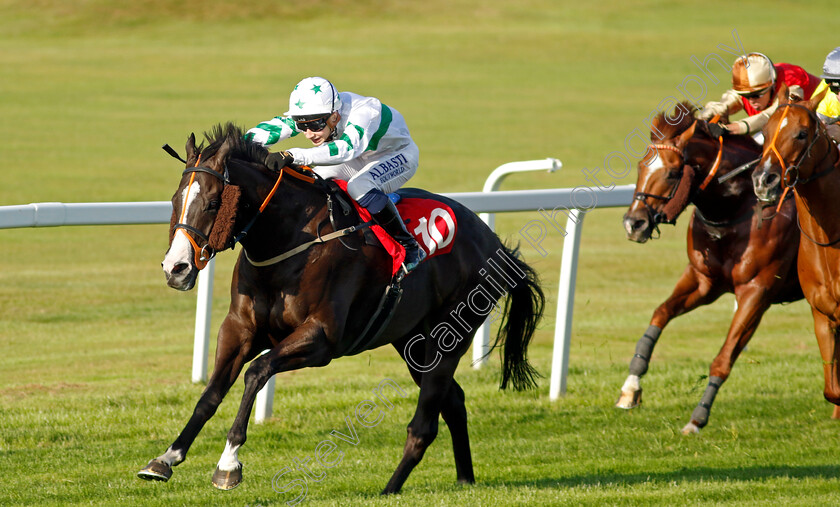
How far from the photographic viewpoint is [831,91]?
6109mm

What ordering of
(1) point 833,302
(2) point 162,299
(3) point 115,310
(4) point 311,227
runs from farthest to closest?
(2) point 162,299
(3) point 115,310
(1) point 833,302
(4) point 311,227

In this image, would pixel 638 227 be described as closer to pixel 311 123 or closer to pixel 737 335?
pixel 737 335

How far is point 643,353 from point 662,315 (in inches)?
11.5

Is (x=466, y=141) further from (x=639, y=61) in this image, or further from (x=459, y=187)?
(x=639, y=61)

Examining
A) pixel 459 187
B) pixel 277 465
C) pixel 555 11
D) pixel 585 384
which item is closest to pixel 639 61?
pixel 555 11

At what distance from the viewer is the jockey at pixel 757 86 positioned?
6555mm

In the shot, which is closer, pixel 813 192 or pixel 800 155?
pixel 800 155

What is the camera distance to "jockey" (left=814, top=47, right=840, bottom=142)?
233 inches

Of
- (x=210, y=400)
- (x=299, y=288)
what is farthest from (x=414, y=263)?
(x=210, y=400)

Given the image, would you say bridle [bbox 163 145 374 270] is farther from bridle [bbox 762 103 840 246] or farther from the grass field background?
bridle [bbox 762 103 840 246]

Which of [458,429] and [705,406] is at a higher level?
[458,429]

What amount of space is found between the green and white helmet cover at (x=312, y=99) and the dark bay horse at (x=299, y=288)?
23cm

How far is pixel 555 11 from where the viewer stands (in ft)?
149

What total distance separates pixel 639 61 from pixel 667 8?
11.0 metres
